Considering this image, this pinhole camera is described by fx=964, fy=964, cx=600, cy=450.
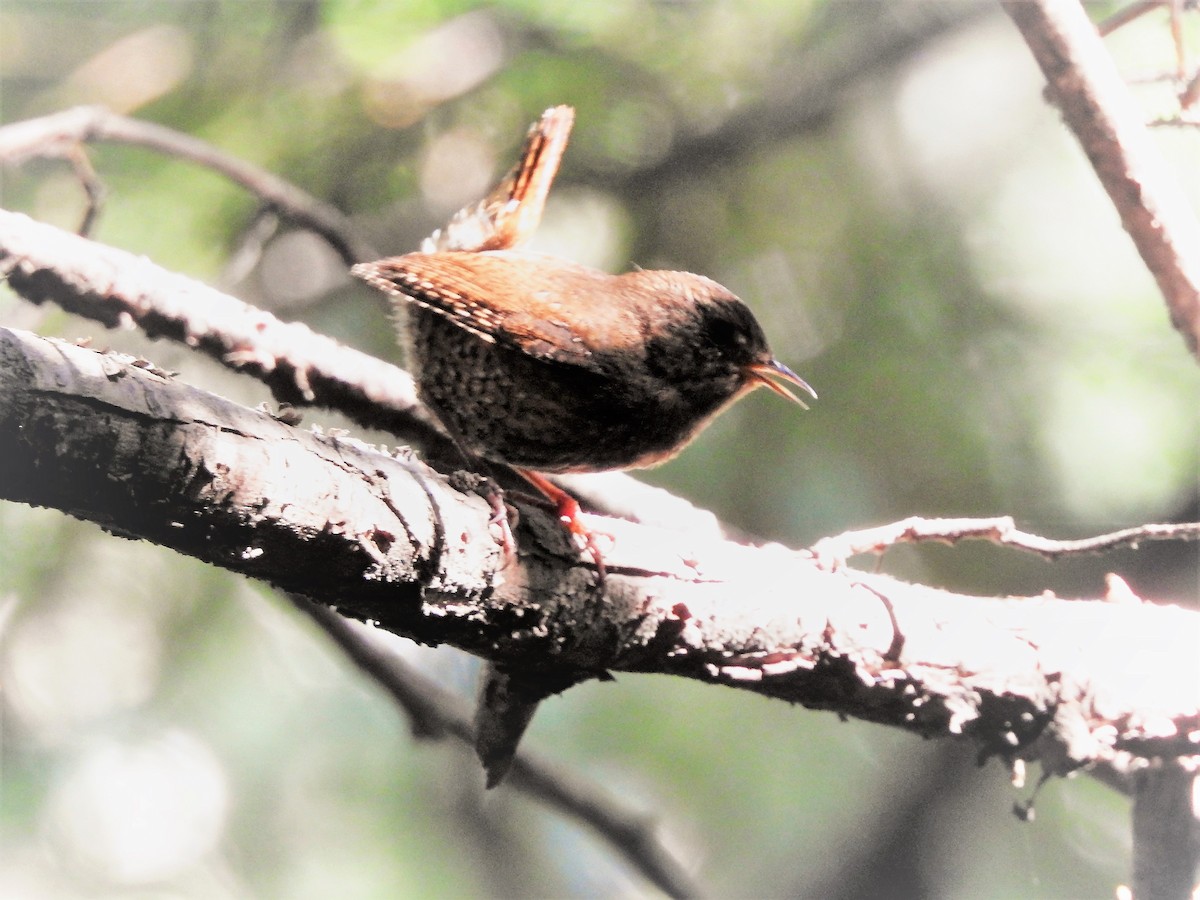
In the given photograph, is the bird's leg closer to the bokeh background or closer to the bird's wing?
the bird's wing

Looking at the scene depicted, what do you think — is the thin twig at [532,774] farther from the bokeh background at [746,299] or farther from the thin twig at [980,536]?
the thin twig at [980,536]

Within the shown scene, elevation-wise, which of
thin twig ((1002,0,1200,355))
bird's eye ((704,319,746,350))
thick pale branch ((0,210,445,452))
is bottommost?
thick pale branch ((0,210,445,452))

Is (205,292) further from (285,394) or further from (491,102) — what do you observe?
(491,102)

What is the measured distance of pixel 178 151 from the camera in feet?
5.51

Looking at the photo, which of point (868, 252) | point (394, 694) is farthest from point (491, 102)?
point (394, 694)

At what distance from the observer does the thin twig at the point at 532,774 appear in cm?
161

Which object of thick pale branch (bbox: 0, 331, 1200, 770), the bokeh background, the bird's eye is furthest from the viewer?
the bokeh background

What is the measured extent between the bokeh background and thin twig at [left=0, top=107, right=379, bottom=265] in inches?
1.1

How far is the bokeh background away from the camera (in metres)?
1.61

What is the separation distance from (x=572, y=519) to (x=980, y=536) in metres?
0.71

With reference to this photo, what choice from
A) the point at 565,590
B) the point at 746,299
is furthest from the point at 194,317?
the point at 746,299

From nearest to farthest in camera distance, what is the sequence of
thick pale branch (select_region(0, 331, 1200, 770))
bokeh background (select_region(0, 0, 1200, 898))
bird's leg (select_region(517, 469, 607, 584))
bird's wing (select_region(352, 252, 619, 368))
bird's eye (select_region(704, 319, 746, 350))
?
thick pale branch (select_region(0, 331, 1200, 770)) → bird's leg (select_region(517, 469, 607, 584)) → bird's wing (select_region(352, 252, 619, 368)) → bird's eye (select_region(704, 319, 746, 350)) → bokeh background (select_region(0, 0, 1200, 898))

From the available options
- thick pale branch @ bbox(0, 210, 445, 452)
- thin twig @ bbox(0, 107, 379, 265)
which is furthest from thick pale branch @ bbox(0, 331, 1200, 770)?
thin twig @ bbox(0, 107, 379, 265)

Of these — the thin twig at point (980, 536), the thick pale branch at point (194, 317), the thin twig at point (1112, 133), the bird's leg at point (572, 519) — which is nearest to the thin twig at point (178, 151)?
the thick pale branch at point (194, 317)
